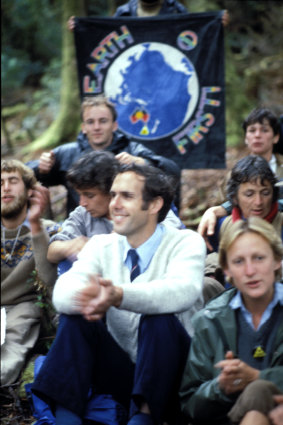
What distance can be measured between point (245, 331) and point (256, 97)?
759 centimetres

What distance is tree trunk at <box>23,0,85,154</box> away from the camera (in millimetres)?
9031

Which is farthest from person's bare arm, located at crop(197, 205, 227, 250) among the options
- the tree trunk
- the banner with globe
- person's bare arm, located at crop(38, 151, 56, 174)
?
the tree trunk

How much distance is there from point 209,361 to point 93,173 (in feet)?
5.26

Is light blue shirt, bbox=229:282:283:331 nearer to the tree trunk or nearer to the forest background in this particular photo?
the forest background

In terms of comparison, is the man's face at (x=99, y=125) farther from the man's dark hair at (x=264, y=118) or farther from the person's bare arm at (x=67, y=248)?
the person's bare arm at (x=67, y=248)

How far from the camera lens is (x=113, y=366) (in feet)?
10.4

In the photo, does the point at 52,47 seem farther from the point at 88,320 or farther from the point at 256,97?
the point at 88,320

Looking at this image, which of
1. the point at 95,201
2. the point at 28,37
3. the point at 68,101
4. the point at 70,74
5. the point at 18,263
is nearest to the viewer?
the point at 95,201

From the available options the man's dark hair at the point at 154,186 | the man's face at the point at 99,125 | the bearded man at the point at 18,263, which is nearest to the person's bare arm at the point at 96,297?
the man's dark hair at the point at 154,186

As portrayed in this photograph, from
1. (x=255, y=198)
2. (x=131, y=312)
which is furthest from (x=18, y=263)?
(x=255, y=198)

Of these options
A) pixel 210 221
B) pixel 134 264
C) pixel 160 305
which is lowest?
pixel 160 305

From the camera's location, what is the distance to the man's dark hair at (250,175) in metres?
3.83

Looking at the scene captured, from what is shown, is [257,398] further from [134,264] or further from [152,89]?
[152,89]

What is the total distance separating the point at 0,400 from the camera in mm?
4277
